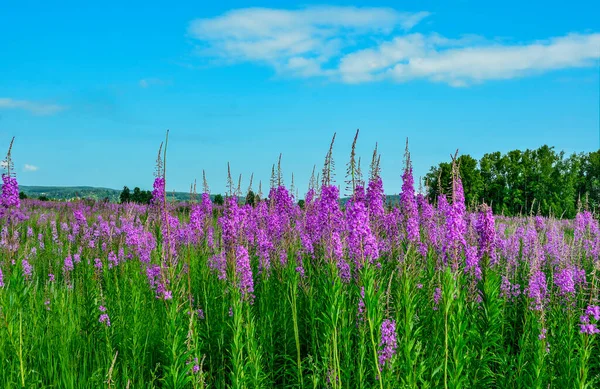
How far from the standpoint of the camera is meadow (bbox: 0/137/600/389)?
383 cm

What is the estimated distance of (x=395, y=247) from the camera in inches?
261

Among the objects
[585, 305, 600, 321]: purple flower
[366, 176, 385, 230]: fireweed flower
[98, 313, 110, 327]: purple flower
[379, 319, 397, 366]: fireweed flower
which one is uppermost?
[366, 176, 385, 230]: fireweed flower

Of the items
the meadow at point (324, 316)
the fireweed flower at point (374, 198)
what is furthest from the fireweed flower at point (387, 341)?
the fireweed flower at point (374, 198)

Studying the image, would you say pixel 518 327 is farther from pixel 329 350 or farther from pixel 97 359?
pixel 97 359

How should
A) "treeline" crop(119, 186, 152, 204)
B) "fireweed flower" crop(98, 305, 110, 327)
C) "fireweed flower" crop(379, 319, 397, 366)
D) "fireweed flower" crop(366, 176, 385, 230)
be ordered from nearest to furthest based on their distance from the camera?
"fireweed flower" crop(379, 319, 397, 366) < "fireweed flower" crop(98, 305, 110, 327) < "fireweed flower" crop(366, 176, 385, 230) < "treeline" crop(119, 186, 152, 204)

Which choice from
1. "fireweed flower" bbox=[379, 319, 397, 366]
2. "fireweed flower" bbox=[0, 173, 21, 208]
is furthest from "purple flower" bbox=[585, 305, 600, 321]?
"fireweed flower" bbox=[0, 173, 21, 208]

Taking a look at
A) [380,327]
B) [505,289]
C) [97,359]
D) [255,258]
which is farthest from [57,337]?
[505,289]

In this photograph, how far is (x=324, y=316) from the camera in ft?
12.0

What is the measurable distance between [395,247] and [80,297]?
17.5 ft

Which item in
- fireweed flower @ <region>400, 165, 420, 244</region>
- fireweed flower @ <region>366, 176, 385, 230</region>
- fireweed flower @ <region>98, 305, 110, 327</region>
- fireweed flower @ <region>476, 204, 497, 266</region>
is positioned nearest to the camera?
fireweed flower @ <region>476, 204, 497, 266</region>

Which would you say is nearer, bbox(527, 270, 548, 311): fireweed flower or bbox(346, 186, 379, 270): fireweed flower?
bbox(346, 186, 379, 270): fireweed flower

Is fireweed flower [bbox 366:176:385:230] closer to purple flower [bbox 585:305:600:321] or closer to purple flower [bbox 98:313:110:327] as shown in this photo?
purple flower [bbox 585:305:600:321]

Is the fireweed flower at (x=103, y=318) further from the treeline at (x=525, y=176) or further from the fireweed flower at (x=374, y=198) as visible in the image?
the treeline at (x=525, y=176)

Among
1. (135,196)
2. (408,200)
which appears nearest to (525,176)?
(135,196)
